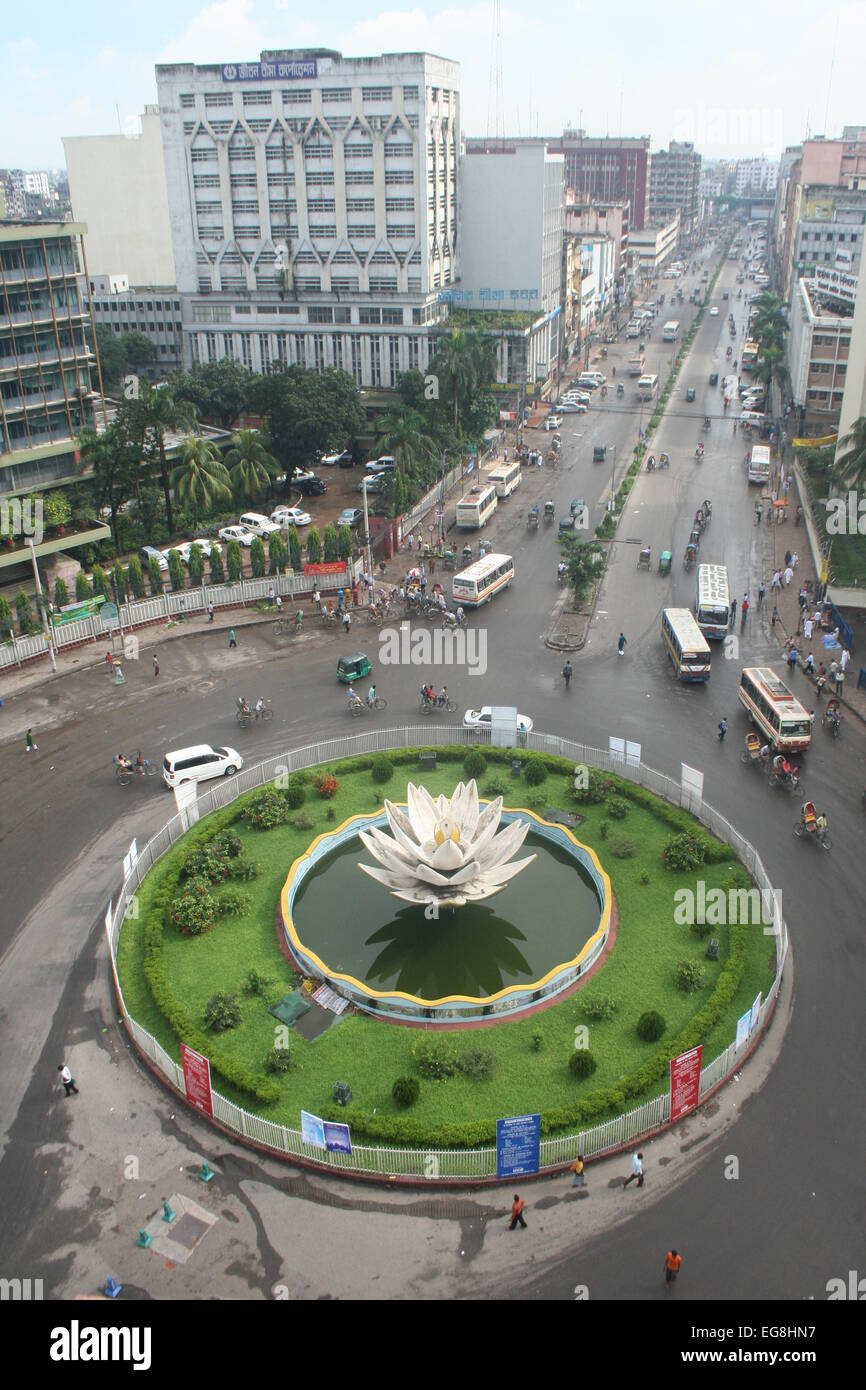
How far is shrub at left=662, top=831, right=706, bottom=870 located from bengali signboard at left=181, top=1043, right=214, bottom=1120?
56.1 ft

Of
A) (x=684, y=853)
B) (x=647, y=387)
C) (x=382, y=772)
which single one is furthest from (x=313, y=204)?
(x=684, y=853)

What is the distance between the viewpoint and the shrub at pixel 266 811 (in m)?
38.7

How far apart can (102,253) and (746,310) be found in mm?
105143

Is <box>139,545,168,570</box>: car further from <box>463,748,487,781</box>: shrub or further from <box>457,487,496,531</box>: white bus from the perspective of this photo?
<box>463,748,487,781</box>: shrub

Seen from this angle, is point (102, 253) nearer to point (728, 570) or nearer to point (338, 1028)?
point (728, 570)

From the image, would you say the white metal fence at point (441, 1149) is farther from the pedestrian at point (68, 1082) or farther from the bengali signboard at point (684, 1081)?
the pedestrian at point (68, 1082)

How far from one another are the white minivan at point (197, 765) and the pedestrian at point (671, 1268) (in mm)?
25785

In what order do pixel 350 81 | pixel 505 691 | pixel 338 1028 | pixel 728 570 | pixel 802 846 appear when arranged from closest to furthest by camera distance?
pixel 338 1028 < pixel 802 846 < pixel 505 691 < pixel 728 570 < pixel 350 81

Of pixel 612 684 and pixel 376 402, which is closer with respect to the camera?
pixel 612 684

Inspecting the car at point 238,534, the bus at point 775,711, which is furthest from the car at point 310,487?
the bus at point 775,711

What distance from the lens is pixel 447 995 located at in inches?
1219

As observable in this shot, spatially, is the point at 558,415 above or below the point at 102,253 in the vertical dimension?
below
